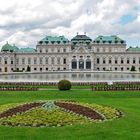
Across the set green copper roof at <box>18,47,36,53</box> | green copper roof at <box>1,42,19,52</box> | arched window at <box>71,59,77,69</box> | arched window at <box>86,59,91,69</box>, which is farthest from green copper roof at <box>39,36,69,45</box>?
arched window at <box>86,59,91,69</box>

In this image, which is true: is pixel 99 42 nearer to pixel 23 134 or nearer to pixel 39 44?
pixel 39 44

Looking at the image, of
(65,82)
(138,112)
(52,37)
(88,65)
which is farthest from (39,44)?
(138,112)

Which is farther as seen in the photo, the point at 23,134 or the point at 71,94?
the point at 71,94

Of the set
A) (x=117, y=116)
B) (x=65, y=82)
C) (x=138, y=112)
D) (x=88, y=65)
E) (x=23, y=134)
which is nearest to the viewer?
(x=23, y=134)

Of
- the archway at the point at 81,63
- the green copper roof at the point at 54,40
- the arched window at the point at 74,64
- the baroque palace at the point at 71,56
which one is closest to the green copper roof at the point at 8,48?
the baroque palace at the point at 71,56

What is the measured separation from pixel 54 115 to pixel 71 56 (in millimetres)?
99951

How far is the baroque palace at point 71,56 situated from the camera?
380 ft

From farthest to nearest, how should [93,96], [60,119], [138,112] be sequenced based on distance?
1. [93,96]
2. [138,112]
3. [60,119]

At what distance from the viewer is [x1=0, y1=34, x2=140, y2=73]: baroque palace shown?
116m

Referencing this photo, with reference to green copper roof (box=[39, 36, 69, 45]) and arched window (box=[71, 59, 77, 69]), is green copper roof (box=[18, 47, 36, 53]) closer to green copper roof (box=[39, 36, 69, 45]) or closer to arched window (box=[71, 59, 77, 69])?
green copper roof (box=[39, 36, 69, 45])

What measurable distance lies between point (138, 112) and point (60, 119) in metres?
5.08

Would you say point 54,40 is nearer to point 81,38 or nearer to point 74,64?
point 81,38

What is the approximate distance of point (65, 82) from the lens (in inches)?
1307

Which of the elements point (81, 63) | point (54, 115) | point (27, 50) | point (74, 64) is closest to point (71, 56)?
point (74, 64)
